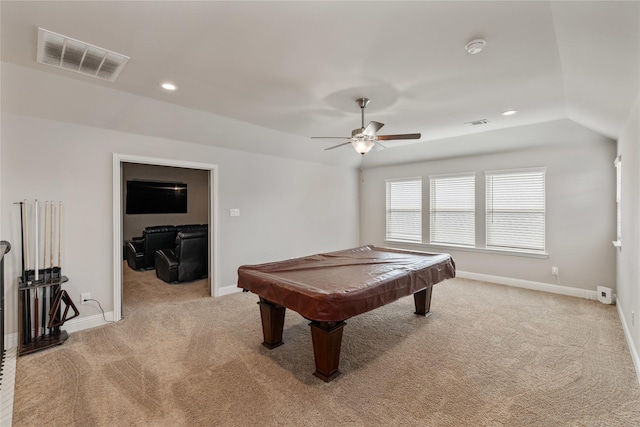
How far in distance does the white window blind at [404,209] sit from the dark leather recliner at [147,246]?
5.05 m

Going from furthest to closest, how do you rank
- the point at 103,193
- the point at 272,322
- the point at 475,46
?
the point at 103,193 < the point at 272,322 < the point at 475,46

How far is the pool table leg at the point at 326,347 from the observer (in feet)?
7.23

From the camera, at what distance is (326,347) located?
221 cm

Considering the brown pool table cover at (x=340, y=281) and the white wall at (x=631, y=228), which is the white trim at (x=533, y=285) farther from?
the brown pool table cover at (x=340, y=281)

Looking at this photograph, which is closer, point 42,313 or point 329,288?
point 329,288

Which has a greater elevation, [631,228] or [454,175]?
[454,175]

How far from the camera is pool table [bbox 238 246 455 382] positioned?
205cm

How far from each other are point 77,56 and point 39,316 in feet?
8.58

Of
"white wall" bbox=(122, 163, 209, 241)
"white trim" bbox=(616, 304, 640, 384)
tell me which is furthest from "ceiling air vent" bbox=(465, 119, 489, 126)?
"white wall" bbox=(122, 163, 209, 241)

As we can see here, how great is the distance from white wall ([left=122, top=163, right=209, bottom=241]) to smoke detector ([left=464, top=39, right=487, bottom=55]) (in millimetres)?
6180

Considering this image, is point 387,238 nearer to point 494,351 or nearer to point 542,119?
point 542,119

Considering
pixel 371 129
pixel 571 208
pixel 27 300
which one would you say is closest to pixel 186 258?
pixel 27 300

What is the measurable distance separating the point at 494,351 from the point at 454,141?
11.5ft

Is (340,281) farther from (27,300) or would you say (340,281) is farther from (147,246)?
(147,246)
